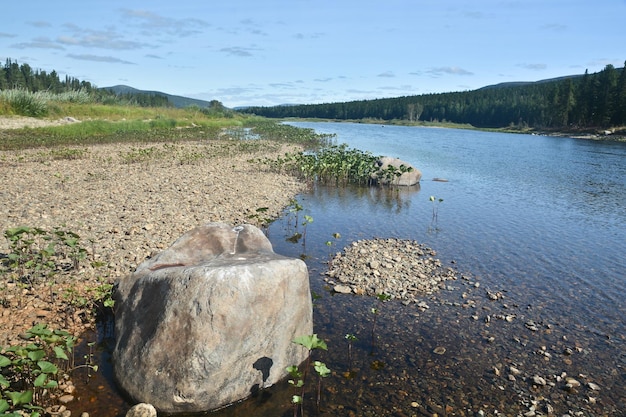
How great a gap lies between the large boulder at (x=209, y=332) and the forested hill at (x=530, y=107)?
9270cm

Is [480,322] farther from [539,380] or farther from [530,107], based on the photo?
[530,107]

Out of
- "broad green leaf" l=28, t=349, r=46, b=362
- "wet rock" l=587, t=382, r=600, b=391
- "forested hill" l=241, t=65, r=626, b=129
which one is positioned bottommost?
"wet rock" l=587, t=382, r=600, b=391

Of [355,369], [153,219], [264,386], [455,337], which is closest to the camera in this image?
[264,386]

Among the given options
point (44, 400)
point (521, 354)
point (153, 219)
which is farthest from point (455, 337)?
point (153, 219)

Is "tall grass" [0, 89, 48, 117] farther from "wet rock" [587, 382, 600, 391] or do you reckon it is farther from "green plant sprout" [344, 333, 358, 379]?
"wet rock" [587, 382, 600, 391]

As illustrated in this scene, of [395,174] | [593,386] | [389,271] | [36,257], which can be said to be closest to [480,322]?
[593,386]

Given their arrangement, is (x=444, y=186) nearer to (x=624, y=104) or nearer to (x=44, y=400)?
(x=44, y=400)

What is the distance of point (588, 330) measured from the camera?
8906mm

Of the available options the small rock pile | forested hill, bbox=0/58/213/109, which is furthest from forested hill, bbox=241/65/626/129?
the small rock pile

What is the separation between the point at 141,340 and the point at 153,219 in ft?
25.0

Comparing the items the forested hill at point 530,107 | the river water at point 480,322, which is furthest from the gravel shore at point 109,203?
the forested hill at point 530,107

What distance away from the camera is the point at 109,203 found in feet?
48.9

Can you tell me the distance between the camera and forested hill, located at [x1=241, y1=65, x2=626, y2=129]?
3270 inches

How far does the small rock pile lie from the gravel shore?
156 inches
